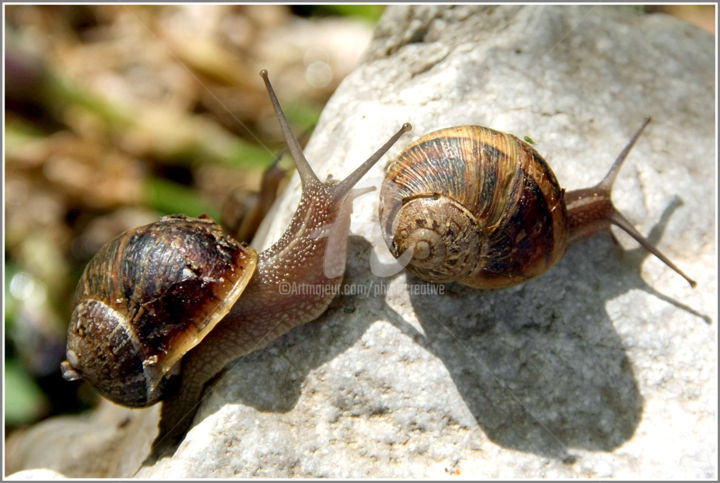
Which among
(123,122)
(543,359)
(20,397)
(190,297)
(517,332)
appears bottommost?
(543,359)

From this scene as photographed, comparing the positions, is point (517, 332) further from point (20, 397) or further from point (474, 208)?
point (20, 397)

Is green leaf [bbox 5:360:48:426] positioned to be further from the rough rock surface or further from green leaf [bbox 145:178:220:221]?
green leaf [bbox 145:178:220:221]

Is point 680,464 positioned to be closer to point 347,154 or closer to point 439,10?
point 347,154

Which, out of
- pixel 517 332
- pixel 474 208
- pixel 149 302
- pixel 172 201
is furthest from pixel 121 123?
pixel 517 332

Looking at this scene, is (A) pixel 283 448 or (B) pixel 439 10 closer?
(A) pixel 283 448

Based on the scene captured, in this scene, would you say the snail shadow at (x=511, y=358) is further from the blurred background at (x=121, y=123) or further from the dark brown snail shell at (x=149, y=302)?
the blurred background at (x=121, y=123)

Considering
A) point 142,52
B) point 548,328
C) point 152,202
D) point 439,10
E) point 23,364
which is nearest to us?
point 548,328

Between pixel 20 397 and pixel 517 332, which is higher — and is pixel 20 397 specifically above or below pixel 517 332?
above

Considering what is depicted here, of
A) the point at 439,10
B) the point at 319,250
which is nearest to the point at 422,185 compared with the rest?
the point at 319,250
